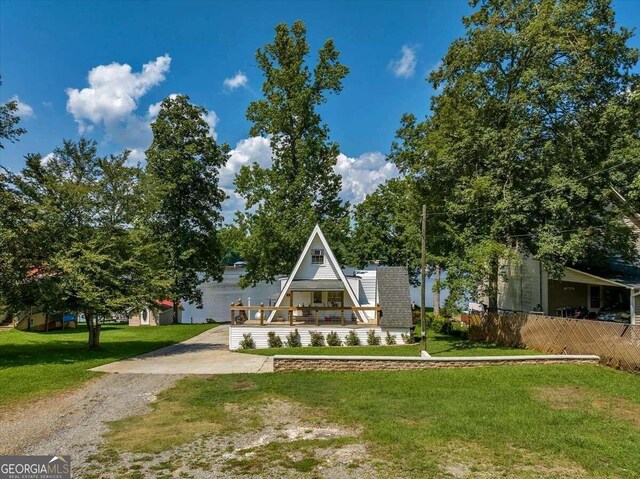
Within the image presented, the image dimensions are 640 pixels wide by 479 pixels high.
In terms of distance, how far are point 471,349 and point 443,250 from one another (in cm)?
642

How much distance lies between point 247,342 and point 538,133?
16.6 meters

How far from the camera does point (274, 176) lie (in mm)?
32094

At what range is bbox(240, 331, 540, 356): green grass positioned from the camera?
17984mm

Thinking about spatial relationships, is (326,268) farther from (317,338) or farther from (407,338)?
(407,338)

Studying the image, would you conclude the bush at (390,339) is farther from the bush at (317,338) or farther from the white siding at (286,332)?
the bush at (317,338)

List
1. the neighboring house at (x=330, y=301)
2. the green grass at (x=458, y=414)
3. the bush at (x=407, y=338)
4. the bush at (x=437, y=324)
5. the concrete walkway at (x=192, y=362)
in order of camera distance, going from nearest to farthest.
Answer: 1. the green grass at (x=458, y=414)
2. the concrete walkway at (x=192, y=362)
3. the bush at (x=407, y=338)
4. the neighboring house at (x=330, y=301)
5. the bush at (x=437, y=324)

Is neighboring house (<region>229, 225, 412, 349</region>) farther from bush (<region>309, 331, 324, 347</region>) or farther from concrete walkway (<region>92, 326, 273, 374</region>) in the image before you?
concrete walkway (<region>92, 326, 273, 374</region>)

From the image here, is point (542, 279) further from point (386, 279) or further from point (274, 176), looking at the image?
point (274, 176)

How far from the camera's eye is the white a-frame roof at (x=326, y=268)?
2267cm

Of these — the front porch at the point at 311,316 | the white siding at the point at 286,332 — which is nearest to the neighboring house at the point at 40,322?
the front porch at the point at 311,316

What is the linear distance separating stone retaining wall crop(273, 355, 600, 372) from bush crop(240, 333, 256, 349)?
6.95m

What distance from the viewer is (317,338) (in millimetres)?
21047

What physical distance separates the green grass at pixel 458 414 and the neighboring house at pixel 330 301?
7.53 meters

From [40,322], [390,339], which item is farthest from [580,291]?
[40,322]
